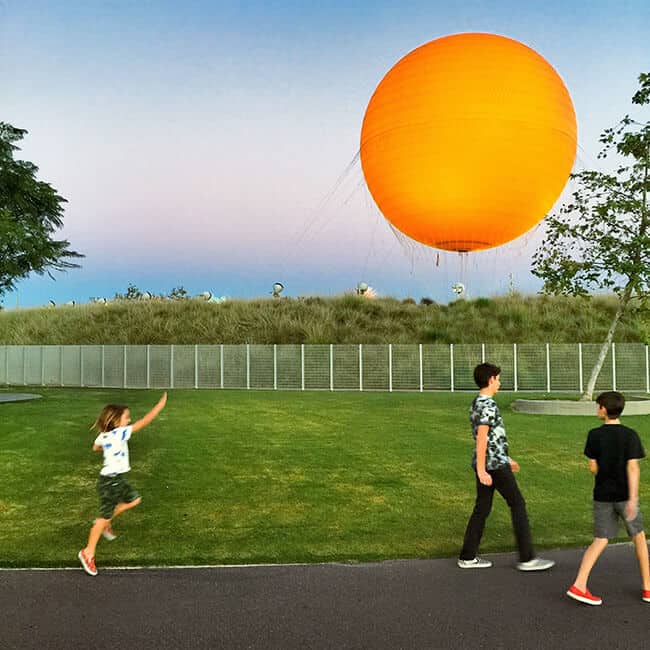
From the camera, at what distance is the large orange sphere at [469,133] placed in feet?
39.7

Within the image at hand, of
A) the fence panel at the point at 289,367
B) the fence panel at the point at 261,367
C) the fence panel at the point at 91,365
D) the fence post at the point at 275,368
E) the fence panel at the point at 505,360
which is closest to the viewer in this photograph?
the fence panel at the point at 505,360

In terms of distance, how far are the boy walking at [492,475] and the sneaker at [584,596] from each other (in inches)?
27.6

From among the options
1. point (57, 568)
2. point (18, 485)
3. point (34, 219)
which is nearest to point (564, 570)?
point (57, 568)

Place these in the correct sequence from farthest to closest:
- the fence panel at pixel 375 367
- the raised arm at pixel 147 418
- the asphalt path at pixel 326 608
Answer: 1. the fence panel at pixel 375 367
2. the raised arm at pixel 147 418
3. the asphalt path at pixel 326 608

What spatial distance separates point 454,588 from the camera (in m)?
5.26

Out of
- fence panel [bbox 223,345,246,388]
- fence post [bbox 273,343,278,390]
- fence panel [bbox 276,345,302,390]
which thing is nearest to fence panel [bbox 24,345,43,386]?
fence panel [bbox 223,345,246,388]

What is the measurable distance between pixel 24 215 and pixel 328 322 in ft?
54.3

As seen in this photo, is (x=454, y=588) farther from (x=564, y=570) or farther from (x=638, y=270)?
(x=638, y=270)

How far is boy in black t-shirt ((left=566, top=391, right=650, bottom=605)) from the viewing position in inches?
195

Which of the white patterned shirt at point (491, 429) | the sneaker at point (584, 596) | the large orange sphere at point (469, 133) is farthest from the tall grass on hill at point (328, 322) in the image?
the sneaker at point (584, 596)

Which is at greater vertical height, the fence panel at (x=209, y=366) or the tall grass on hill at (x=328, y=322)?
the tall grass on hill at (x=328, y=322)

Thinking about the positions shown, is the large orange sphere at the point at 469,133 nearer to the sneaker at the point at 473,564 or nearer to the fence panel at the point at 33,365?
the sneaker at the point at 473,564

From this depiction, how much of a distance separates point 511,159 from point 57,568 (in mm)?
9750

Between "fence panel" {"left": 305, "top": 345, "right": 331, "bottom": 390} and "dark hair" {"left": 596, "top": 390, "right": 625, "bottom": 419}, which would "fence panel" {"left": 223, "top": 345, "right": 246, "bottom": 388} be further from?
"dark hair" {"left": 596, "top": 390, "right": 625, "bottom": 419}
